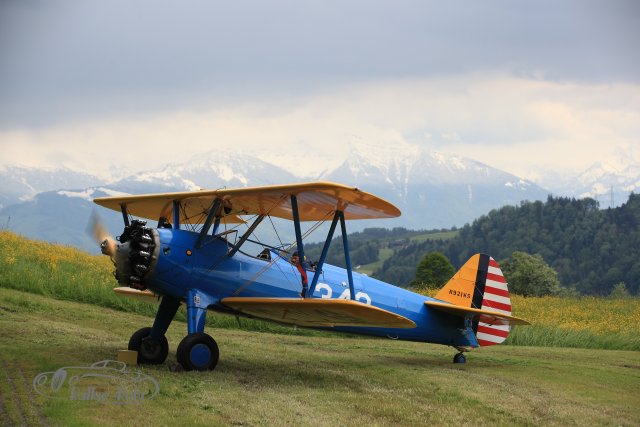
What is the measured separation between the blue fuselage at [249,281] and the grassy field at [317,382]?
0.88 m

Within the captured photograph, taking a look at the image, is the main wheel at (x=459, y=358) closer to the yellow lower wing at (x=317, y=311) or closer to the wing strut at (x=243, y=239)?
the yellow lower wing at (x=317, y=311)

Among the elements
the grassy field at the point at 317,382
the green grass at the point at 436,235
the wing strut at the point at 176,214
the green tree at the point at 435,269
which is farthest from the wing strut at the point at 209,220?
the green grass at the point at 436,235

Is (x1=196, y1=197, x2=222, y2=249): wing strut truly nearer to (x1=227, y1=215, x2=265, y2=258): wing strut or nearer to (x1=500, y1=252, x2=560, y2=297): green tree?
(x1=227, y1=215, x2=265, y2=258): wing strut

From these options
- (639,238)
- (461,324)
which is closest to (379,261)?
(639,238)

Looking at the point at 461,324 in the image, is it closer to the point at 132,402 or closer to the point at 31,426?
the point at 132,402

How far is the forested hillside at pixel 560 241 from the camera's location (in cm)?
12369

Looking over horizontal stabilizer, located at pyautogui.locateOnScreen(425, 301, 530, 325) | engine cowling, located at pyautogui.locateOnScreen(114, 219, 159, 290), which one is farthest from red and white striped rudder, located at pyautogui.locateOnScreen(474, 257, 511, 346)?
engine cowling, located at pyautogui.locateOnScreen(114, 219, 159, 290)

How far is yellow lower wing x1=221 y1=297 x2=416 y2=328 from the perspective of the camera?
10867mm

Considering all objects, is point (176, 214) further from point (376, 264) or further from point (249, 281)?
point (376, 264)

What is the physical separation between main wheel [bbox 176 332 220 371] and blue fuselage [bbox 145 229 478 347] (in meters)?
0.82

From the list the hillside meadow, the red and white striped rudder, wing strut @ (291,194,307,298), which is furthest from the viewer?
the hillside meadow

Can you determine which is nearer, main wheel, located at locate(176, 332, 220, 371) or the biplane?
main wheel, located at locate(176, 332, 220, 371)

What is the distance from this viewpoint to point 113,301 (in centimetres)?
1933

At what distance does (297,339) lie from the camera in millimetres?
17578
